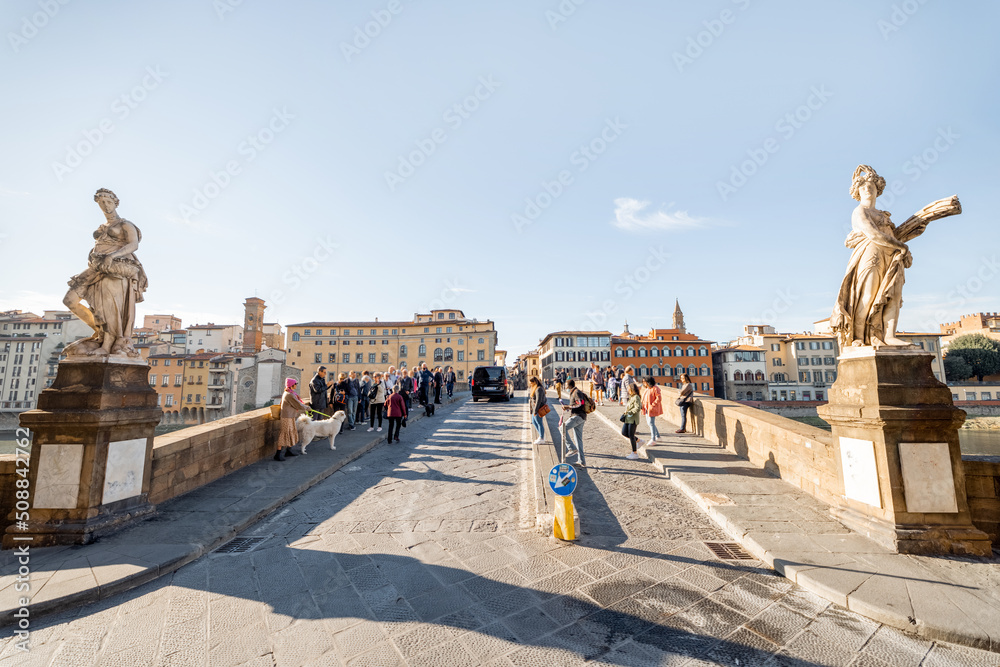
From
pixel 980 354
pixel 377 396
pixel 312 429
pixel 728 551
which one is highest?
pixel 980 354

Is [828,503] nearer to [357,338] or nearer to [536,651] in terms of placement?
[536,651]

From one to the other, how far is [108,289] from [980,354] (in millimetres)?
86266

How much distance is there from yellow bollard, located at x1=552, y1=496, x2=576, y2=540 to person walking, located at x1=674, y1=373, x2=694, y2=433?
646cm

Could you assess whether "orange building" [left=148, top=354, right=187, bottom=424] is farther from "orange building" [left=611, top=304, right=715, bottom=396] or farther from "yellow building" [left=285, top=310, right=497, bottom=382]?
"orange building" [left=611, top=304, right=715, bottom=396]

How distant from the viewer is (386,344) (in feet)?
243

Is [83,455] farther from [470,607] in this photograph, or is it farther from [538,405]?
[538,405]

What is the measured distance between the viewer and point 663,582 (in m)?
3.30

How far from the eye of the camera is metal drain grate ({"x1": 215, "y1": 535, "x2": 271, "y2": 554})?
3.92 metres

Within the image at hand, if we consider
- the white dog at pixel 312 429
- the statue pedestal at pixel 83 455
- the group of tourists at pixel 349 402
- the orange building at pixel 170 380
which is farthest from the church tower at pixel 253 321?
the statue pedestal at pixel 83 455

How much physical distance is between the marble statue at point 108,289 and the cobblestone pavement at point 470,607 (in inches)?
99.2

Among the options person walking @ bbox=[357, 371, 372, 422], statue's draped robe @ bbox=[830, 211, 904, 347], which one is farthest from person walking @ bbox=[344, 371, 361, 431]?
statue's draped robe @ bbox=[830, 211, 904, 347]

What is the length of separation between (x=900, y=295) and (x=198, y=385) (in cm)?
6957

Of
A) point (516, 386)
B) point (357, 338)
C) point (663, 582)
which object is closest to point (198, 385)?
point (357, 338)

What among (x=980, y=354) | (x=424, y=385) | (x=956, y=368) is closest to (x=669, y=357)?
(x=956, y=368)
